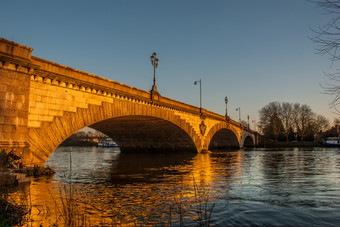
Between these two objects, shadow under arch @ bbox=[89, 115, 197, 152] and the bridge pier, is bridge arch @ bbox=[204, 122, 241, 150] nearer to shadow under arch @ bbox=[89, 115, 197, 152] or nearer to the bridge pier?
shadow under arch @ bbox=[89, 115, 197, 152]

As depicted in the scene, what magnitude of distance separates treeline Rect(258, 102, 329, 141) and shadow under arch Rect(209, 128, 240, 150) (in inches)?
1141

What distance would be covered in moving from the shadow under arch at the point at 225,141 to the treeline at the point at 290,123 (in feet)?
95.1

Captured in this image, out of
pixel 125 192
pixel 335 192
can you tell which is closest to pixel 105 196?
pixel 125 192

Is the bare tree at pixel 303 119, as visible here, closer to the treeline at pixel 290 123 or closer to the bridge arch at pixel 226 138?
the treeline at pixel 290 123

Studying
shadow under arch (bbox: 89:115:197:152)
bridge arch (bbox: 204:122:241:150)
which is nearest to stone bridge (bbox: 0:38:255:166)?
shadow under arch (bbox: 89:115:197:152)

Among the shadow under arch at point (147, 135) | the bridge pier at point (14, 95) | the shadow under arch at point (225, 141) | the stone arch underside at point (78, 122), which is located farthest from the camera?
the shadow under arch at point (225, 141)

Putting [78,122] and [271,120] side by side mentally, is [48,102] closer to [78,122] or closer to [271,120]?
[78,122]

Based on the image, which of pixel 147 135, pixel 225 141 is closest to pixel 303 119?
pixel 225 141

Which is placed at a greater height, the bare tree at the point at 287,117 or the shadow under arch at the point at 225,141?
the bare tree at the point at 287,117

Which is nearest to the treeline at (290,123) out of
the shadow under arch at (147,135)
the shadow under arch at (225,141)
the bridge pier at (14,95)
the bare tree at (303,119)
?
the bare tree at (303,119)

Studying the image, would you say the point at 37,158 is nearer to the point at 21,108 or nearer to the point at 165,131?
the point at 21,108

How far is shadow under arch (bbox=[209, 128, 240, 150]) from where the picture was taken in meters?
59.3

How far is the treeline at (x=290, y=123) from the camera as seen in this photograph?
85750mm

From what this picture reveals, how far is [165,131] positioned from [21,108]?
22.5m
